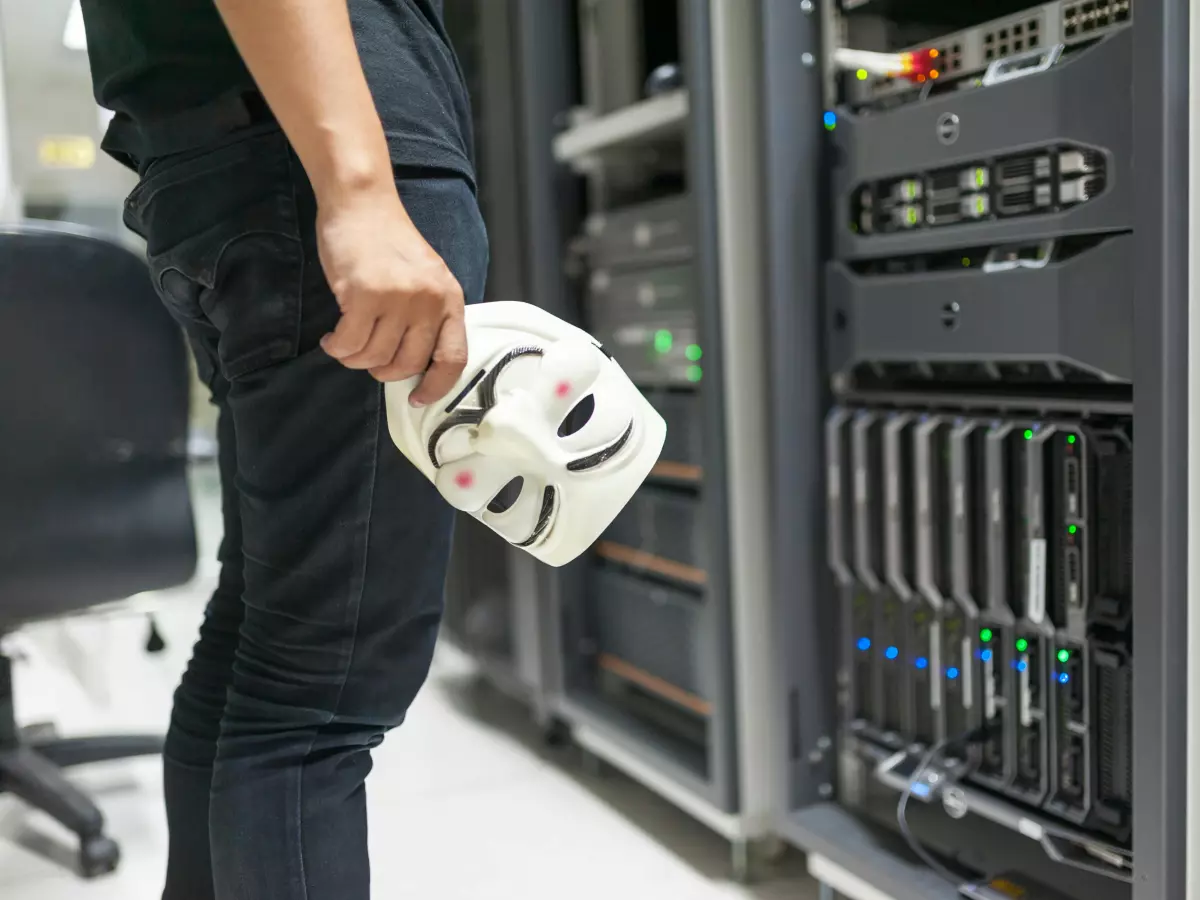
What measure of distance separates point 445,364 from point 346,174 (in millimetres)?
115

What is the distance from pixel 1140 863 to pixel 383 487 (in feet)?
2.32

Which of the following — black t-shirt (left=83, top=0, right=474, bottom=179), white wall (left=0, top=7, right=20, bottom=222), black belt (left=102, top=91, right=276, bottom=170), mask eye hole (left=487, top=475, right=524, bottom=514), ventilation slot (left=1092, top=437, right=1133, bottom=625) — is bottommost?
ventilation slot (left=1092, top=437, right=1133, bottom=625)

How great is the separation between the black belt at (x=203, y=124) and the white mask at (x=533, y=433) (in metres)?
0.18

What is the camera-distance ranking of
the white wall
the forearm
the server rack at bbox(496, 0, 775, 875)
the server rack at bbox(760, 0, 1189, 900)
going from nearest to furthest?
the forearm → the server rack at bbox(760, 0, 1189, 900) → the server rack at bbox(496, 0, 775, 875) → the white wall

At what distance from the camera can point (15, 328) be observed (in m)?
1.40

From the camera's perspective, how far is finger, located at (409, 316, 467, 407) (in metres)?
0.60

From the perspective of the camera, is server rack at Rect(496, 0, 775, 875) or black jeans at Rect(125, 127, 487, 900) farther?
server rack at Rect(496, 0, 775, 875)

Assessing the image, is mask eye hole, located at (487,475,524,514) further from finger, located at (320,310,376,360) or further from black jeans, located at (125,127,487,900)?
finger, located at (320,310,376,360)

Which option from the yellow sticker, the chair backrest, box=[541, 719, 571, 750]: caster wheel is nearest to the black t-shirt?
the chair backrest

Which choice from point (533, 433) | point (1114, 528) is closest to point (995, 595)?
point (1114, 528)

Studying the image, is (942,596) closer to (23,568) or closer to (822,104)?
(822,104)

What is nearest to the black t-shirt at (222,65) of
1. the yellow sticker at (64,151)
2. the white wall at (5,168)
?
the white wall at (5,168)

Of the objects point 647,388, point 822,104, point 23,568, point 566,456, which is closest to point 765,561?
point 647,388

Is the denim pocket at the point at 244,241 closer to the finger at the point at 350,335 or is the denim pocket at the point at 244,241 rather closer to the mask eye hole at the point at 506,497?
the finger at the point at 350,335
